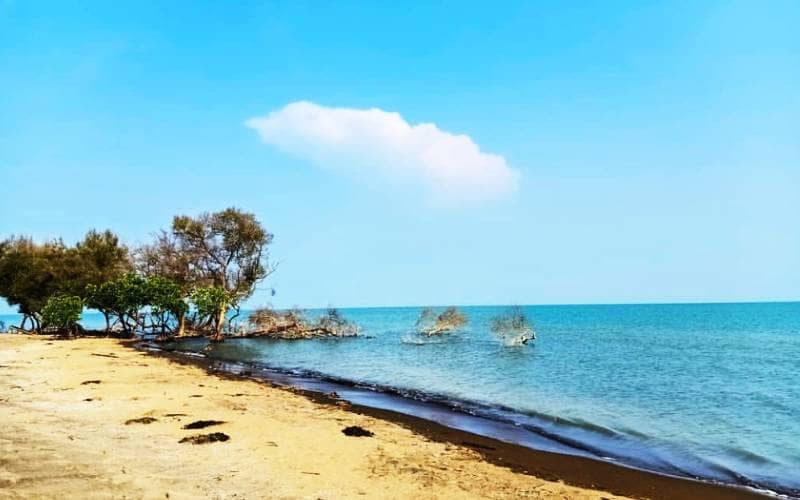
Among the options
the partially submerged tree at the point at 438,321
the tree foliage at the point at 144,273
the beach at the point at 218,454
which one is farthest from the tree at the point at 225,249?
the beach at the point at 218,454

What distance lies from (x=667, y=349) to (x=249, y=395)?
119 ft

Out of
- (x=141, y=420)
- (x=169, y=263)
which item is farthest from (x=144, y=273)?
(x=141, y=420)

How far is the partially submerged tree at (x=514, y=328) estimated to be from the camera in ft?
149

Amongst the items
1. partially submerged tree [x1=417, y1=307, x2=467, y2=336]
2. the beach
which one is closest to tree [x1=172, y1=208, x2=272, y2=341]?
partially submerged tree [x1=417, y1=307, x2=467, y2=336]

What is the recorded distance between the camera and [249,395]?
59.1ft

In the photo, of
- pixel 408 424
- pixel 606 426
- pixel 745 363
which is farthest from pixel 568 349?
pixel 408 424

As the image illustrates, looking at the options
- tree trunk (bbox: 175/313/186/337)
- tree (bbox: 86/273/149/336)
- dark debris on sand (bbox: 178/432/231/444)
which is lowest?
tree trunk (bbox: 175/313/186/337)

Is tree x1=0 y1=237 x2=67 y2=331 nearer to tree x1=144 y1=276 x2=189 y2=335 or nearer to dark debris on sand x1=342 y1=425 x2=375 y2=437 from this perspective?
tree x1=144 y1=276 x2=189 y2=335

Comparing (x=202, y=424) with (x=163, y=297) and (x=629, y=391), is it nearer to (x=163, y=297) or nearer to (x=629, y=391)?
(x=629, y=391)

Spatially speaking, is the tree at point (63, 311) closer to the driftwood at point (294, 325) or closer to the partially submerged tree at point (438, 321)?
A: the driftwood at point (294, 325)

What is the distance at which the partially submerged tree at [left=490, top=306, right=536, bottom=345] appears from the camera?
149 feet

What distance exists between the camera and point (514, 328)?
45438 mm

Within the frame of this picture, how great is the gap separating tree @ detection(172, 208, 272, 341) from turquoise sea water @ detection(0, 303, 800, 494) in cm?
1402

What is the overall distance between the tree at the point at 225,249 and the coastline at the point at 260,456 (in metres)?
39.2
